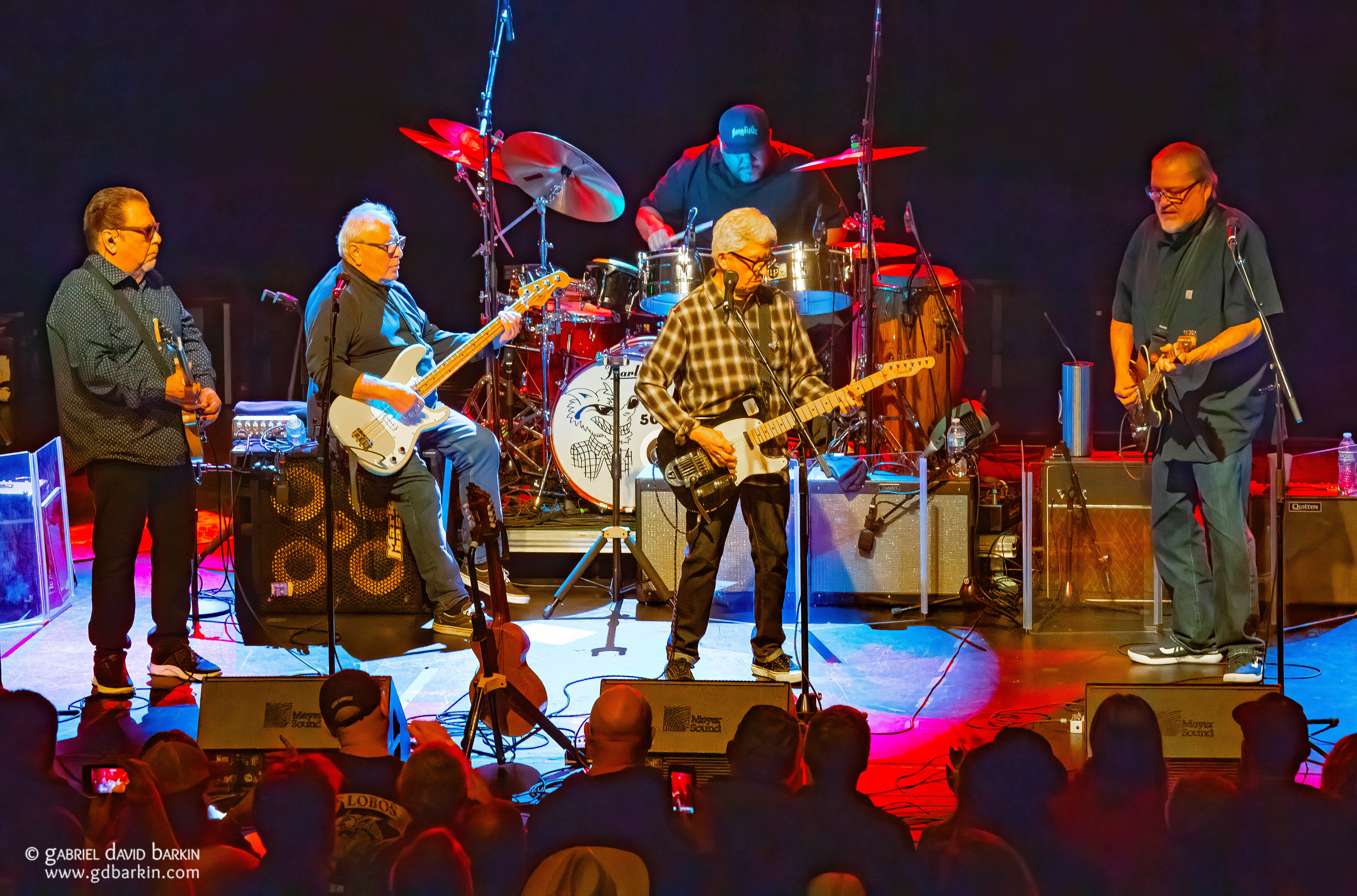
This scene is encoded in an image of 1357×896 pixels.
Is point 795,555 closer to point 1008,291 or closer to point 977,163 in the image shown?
point 977,163

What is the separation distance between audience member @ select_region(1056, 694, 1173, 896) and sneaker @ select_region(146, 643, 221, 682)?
3.68 metres

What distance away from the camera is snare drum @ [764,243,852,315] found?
21.8 feet

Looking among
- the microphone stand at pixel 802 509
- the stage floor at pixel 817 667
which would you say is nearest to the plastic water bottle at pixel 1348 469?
the stage floor at pixel 817 667

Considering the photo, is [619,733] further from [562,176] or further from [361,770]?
[562,176]

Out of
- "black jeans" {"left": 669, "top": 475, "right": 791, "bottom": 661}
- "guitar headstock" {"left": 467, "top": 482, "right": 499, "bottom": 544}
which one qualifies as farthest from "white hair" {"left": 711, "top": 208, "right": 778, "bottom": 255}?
"guitar headstock" {"left": 467, "top": 482, "right": 499, "bottom": 544}

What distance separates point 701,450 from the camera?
184 inches

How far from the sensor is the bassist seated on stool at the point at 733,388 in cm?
464

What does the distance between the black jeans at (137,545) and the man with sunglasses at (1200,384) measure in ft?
13.3

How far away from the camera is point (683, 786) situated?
310 centimetres

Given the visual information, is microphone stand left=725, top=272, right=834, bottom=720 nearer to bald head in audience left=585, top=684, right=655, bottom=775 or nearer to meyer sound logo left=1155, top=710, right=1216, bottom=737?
bald head in audience left=585, top=684, right=655, bottom=775

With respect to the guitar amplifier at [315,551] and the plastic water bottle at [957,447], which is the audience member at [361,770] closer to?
the guitar amplifier at [315,551]

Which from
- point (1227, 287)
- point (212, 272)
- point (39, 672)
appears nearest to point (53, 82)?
point (212, 272)

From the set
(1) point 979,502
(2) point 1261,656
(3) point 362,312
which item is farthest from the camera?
(1) point 979,502

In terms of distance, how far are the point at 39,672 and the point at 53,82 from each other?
17.6ft
